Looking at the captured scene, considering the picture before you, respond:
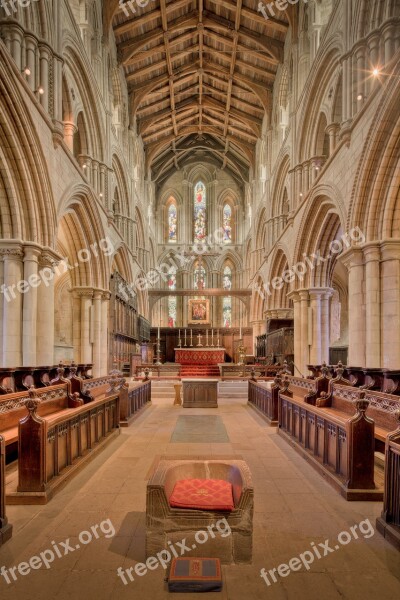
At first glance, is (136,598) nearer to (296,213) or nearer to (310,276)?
(310,276)

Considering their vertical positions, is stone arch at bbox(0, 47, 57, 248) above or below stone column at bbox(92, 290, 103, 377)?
above

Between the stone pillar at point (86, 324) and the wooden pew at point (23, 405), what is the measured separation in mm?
7547

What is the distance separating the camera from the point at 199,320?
24438mm

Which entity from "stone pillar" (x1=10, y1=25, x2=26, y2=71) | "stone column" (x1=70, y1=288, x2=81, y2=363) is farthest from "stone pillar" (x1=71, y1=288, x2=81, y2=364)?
"stone pillar" (x1=10, y1=25, x2=26, y2=71)

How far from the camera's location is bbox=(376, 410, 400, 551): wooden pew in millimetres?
3055

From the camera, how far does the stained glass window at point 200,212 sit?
97.3ft

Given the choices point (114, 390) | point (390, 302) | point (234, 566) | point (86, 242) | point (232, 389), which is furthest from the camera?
point (86, 242)

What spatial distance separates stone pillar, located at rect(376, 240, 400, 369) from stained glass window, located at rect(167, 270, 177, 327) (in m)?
20.7

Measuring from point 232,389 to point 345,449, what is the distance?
8.59 m

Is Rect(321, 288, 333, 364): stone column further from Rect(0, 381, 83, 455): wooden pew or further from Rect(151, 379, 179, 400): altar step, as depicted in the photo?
Rect(0, 381, 83, 455): wooden pew

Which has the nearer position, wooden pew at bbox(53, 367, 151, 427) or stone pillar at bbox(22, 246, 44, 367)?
wooden pew at bbox(53, 367, 151, 427)

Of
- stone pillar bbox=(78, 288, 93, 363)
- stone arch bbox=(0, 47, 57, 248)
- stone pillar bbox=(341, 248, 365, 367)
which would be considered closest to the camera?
stone arch bbox=(0, 47, 57, 248)

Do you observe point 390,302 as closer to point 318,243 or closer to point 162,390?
point 318,243

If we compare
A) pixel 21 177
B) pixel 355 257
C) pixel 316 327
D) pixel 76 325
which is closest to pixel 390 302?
pixel 355 257
